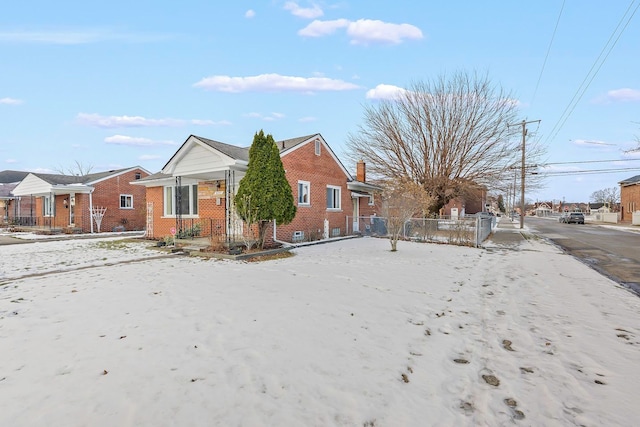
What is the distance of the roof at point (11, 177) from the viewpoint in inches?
1640

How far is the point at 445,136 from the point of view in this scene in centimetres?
2208

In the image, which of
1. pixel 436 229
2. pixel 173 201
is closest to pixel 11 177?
pixel 173 201

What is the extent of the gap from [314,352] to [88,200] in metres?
24.3

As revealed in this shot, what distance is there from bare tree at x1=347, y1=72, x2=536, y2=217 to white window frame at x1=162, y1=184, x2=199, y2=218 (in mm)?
13869

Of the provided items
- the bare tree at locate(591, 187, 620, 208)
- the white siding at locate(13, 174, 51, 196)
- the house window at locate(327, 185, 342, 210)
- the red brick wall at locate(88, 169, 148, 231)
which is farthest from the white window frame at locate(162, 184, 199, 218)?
the bare tree at locate(591, 187, 620, 208)

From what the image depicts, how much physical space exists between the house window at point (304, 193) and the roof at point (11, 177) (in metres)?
47.4

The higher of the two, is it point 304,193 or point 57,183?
point 57,183

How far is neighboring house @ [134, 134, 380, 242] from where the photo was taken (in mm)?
12469

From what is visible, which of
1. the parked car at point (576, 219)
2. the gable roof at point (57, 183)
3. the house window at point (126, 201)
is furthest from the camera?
the parked car at point (576, 219)

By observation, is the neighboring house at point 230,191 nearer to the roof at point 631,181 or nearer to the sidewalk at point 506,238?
the sidewalk at point 506,238

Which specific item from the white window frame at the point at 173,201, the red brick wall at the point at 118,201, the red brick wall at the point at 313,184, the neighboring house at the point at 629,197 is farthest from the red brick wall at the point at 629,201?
the red brick wall at the point at 118,201

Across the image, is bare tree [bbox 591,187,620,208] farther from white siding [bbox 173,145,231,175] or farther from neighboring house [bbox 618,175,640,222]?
white siding [bbox 173,145,231,175]

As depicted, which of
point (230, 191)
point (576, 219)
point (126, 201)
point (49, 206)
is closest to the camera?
point (230, 191)

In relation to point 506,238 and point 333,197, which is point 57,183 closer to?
point 333,197
